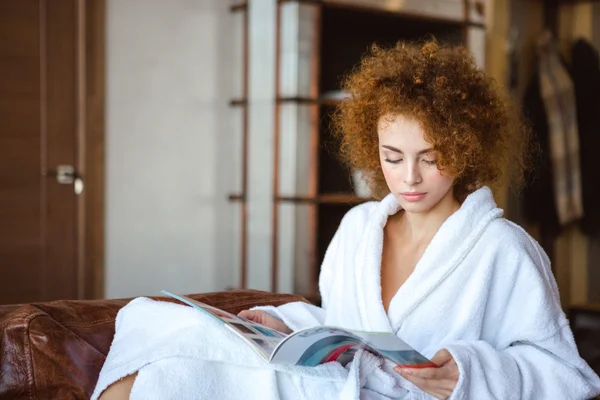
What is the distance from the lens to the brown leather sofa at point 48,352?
5.02ft

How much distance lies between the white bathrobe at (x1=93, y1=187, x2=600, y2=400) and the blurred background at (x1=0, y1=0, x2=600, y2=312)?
74.1 inches

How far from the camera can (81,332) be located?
162cm

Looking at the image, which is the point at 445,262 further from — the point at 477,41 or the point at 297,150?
the point at 477,41

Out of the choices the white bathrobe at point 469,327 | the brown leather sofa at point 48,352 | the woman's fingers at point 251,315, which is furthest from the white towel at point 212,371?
the woman's fingers at point 251,315

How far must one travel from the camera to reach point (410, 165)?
1.55 m

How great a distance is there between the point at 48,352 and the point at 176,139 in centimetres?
248

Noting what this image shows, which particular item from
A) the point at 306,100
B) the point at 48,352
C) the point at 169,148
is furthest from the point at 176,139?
the point at 48,352

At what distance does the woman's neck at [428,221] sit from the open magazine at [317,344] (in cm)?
35

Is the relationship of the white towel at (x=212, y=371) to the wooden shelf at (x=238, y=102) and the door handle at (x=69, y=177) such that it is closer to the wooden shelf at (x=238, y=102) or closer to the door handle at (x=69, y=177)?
the door handle at (x=69, y=177)

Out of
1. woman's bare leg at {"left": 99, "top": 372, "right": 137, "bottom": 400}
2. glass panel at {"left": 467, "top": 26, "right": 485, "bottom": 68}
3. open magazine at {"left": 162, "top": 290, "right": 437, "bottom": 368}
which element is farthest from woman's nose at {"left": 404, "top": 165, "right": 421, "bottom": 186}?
glass panel at {"left": 467, "top": 26, "right": 485, "bottom": 68}

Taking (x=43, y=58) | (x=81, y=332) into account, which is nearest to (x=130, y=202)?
(x=43, y=58)

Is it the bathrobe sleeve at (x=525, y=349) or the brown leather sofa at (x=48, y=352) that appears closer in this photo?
the bathrobe sleeve at (x=525, y=349)

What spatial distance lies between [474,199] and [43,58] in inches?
99.3

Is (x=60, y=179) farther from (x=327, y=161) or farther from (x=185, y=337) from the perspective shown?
(x=185, y=337)
